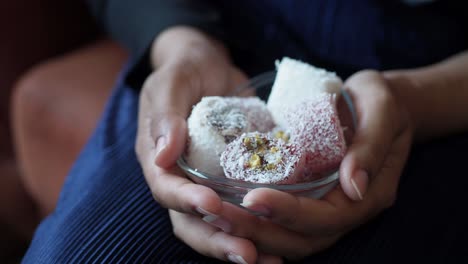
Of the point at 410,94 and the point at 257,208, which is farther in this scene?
the point at 410,94

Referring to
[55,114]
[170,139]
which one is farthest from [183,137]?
[55,114]

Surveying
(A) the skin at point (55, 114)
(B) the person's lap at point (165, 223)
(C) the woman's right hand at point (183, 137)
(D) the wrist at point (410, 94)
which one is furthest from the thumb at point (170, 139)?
(A) the skin at point (55, 114)

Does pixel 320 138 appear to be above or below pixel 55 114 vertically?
above

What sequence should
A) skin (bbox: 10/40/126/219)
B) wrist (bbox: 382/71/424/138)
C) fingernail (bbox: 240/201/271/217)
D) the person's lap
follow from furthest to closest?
skin (bbox: 10/40/126/219) < wrist (bbox: 382/71/424/138) < the person's lap < fingernail (bbox: 240/201/271/217)

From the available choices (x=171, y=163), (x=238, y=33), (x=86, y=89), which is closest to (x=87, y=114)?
(x=86, y=89)

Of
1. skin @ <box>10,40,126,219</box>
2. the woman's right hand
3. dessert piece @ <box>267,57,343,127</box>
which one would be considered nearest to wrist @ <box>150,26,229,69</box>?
the woman's right hand

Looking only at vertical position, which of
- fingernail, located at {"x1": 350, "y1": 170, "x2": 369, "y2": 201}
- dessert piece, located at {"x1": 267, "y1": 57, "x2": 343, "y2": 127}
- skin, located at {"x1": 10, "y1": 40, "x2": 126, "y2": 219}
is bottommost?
skin, located at {"x1": 10, "y1": 40, "x2": 126, "y2": 219}

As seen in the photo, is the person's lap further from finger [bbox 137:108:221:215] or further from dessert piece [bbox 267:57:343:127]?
dessert piece [bbox 267:57:343:127]

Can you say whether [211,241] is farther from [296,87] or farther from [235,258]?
[296,87]
